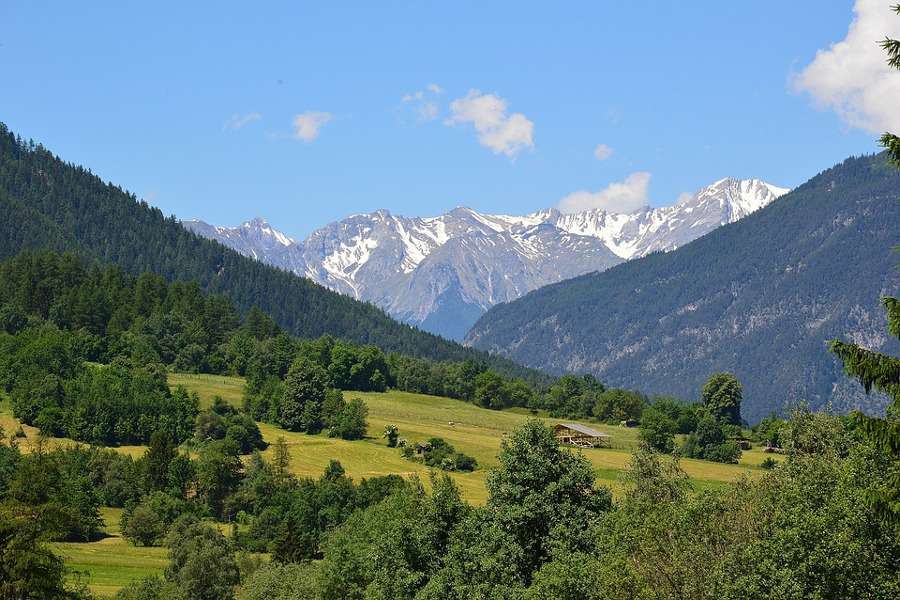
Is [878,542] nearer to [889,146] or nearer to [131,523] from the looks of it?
Answer: [889,146]

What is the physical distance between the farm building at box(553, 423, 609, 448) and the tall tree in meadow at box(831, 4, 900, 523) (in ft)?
484

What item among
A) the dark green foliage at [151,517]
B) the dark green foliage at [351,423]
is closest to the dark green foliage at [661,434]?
the dark green foliage at [351,423]

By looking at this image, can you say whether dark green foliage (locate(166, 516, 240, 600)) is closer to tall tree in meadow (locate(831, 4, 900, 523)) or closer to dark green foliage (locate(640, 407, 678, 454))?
tall tree in meadow (locate(831, 4, 900, 523))

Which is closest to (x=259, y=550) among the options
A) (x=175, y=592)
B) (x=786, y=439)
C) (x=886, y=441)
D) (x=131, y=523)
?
(x=131, y=523)

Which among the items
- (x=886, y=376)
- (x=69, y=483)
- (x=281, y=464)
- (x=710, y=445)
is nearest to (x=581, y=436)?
(x=710, y=445)

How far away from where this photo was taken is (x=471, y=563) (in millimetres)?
57938

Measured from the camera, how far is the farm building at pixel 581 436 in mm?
182250

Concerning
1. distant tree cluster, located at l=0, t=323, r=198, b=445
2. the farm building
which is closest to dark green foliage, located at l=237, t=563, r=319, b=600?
distant tree cluster, located at l=0, t=323, r=198, b=445

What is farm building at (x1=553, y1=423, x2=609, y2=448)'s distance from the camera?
598ft

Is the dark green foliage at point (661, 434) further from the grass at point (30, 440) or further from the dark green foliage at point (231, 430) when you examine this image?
the grass at point (30, 440)

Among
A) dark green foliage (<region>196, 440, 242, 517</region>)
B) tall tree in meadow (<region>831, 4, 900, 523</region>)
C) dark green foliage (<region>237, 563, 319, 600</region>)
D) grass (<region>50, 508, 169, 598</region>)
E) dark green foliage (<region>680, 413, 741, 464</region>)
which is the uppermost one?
tall tree in meadow (<region>831, 4, 900, 523</region>)

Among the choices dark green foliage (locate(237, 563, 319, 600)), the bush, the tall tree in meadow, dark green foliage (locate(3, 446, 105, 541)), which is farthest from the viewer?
the bush

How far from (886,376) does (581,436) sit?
155 metres

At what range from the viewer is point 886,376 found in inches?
1281
